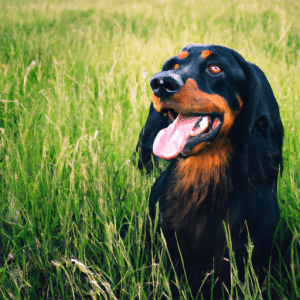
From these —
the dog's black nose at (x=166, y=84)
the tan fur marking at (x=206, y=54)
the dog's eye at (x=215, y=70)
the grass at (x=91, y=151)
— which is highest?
the tan fur marking at (x=206, y=54)

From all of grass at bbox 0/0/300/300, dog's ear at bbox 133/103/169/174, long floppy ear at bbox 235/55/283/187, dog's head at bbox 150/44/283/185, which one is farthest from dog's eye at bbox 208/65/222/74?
grass at bbox 0/0/300/300

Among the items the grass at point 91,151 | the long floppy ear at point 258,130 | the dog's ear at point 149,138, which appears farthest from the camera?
the dog's ear at point 149,138

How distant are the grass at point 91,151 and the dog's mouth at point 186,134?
0.29m

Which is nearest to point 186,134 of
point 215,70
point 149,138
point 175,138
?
point 175,138

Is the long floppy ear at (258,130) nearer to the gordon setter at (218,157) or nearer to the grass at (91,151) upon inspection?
the gordon setter at (218,157)

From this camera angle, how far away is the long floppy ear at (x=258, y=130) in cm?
171

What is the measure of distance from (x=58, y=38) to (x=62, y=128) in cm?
294

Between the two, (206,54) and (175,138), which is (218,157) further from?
(206,54)

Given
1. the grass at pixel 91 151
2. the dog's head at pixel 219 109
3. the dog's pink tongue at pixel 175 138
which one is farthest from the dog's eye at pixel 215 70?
the grass at pixel 91 151

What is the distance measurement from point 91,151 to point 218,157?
0.68 meters

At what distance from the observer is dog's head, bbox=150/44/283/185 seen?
5.40ft

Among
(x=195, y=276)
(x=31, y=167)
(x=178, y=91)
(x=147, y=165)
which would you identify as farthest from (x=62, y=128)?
(x=195, y=276)

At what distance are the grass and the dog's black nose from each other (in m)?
0.41

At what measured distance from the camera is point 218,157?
1784mm
